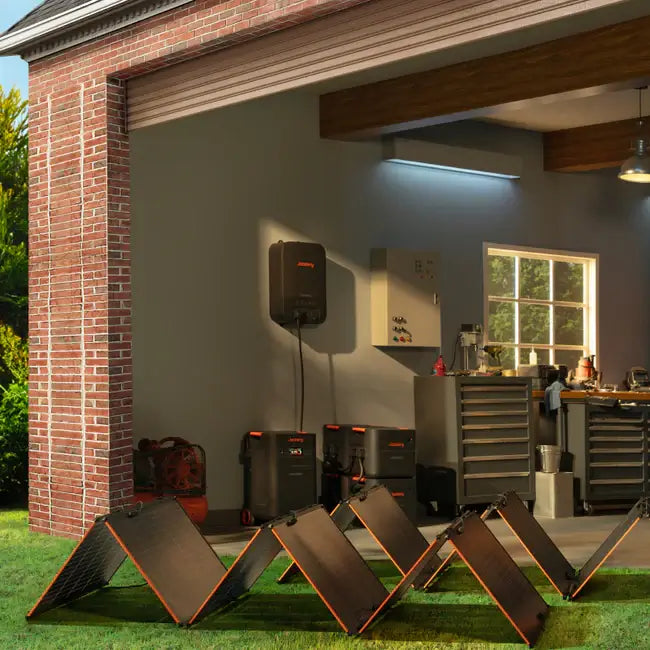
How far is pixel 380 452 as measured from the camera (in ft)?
28.1

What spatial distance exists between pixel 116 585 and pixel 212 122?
3983mm

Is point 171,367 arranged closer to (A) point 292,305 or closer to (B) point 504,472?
(A) point 292,305

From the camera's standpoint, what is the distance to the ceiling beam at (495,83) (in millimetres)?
7488

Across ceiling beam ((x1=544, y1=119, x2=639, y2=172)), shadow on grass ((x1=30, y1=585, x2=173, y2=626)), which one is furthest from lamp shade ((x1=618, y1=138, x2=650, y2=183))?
shadow on grass ((x1=30, y1=585, x2=173, y2=626))

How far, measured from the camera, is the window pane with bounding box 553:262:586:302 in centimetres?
1159

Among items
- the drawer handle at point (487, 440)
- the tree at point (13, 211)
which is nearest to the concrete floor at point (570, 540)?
the drawer handle at point (487, 440)

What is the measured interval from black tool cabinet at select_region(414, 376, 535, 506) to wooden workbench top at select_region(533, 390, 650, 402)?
1.54ft

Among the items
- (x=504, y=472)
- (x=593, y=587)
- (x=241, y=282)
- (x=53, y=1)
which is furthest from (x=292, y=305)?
(x=593, y=587)

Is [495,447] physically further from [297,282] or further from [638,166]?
[638,166]

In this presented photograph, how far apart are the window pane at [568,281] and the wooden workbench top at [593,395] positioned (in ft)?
5.70

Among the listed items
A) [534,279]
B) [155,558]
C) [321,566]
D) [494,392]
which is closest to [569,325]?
[534,279]

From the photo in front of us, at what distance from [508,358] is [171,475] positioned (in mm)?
4308

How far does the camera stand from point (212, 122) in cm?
880

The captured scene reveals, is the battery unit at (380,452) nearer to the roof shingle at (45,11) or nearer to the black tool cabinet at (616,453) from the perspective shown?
the black tool cabinet at (616,453)
